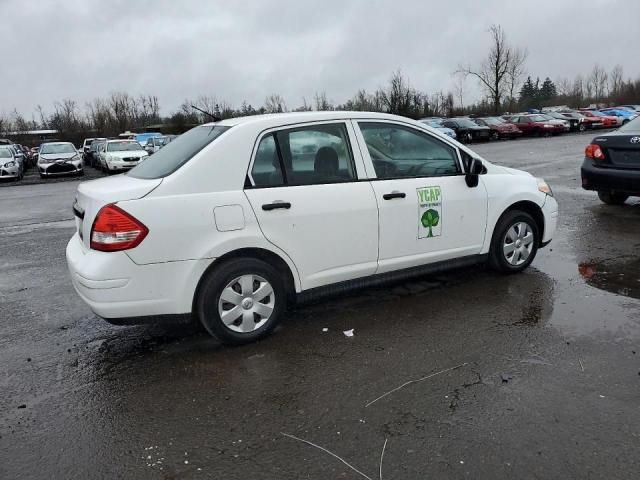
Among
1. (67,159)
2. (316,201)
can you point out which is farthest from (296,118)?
(67,159)

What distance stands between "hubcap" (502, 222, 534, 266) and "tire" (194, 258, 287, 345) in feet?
8.27

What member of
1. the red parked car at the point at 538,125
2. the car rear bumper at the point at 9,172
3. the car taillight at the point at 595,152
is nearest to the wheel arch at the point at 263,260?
the car taillight at the point at 595,152

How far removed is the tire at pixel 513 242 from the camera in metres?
5.46

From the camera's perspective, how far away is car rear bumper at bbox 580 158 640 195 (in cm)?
814

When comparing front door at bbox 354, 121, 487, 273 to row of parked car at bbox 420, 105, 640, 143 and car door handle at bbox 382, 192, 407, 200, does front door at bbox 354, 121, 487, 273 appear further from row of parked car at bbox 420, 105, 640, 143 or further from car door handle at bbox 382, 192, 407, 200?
row of parked car at bbox 420, 105, 640, 143

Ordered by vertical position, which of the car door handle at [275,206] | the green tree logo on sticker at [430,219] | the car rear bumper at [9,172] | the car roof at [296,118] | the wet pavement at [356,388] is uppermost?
the car roof at [296,118]

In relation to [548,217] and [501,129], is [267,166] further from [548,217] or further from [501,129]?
[501,129]

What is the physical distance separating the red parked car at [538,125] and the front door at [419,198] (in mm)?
34163

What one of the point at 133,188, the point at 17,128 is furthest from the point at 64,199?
the point at 17,128

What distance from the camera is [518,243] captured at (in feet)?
18.4

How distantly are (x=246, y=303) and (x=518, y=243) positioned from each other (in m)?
3.01

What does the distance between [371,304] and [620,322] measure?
206 centimetres

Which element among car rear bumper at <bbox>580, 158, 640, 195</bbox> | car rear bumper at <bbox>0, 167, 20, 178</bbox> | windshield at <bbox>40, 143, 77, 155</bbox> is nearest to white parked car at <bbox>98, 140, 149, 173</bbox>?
windshield at <bbox>40, 143, 77, 155</bbox>

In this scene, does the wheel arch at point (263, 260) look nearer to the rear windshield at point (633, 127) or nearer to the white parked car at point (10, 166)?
the rear windshield at point (633, 127)
